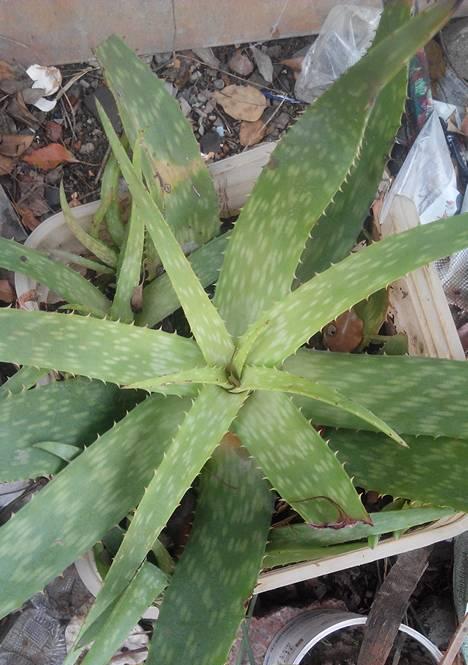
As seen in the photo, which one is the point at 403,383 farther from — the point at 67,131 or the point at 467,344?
the point at 67,131

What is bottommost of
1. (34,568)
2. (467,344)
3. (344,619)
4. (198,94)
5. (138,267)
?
(34,568)

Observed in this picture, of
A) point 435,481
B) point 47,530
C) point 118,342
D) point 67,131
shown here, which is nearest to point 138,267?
point 118,342

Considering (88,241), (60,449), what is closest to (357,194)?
(88,241)

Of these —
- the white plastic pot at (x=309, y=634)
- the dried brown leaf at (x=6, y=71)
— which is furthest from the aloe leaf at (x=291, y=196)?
the dried brown leaf at (x=6, y=71)

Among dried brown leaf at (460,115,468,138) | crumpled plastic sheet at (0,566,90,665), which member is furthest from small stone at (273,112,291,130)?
crumpled plastic sheet at (0,566,90,665)

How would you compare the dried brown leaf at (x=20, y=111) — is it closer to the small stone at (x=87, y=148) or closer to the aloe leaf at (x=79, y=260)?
the small stone at (x=87, y=148)

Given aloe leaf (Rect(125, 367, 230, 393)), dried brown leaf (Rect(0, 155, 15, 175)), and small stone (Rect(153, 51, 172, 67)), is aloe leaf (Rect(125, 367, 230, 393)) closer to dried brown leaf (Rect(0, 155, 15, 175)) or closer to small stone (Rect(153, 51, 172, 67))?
dried brown leaf (Rect(0, 155, 15, 175))

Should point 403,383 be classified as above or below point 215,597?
above
